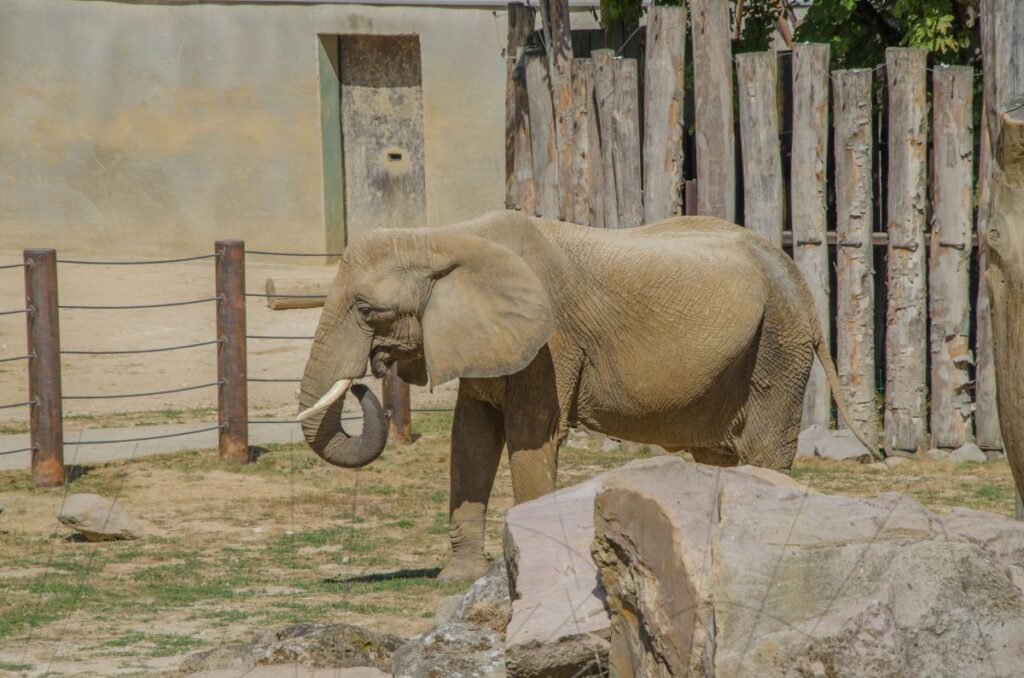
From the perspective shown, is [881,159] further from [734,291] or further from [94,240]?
[94,240]

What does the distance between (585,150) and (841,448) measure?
8.67ft

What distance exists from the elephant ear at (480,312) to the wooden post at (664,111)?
3.85 m

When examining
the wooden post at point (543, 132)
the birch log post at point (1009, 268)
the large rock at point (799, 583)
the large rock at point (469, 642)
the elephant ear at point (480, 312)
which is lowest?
the large rock at point (469, 642)

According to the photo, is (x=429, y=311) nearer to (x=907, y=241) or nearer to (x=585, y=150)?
(x=907, y=241)

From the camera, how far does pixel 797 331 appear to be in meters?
7.61

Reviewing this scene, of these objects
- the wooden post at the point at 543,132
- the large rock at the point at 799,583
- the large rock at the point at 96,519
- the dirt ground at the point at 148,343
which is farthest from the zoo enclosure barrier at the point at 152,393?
the large rock at the point at 799,583

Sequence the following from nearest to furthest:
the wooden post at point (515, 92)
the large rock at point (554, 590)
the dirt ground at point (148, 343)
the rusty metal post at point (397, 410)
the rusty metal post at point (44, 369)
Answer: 1. the large rock at point (554, 590)
2. the rusty metal post at point (44, 369)
3. the rusty metal post at point (397, 410)
4. the wooden post at point (515, 92)
5. the dirt ground at point (148, 343)

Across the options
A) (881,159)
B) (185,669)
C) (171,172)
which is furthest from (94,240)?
(185,669)

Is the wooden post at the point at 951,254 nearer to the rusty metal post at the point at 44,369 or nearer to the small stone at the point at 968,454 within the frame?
the small stone at the point at 968,454

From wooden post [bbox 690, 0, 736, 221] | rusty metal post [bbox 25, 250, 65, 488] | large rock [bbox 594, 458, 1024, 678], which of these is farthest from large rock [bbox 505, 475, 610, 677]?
wooden post [bbox 690, 0, 736, 221]

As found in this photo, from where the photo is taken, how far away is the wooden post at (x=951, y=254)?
9977mm

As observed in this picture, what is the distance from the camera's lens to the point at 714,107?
34.1 ft

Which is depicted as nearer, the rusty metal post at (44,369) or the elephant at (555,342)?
the elephant at (555,342)

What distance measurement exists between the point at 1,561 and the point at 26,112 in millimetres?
9418
